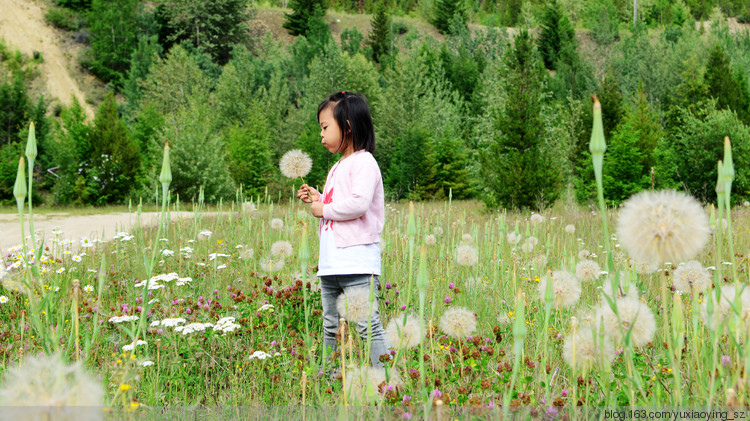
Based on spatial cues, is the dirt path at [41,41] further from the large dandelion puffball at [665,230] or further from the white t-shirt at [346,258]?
the large dandelion puffball at [665,230]

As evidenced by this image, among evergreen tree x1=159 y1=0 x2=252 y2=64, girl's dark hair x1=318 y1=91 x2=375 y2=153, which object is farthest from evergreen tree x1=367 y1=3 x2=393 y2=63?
girl's dark hair x1=318 y1=91 x2=375 y2=153

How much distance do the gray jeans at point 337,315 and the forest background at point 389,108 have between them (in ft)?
4.69

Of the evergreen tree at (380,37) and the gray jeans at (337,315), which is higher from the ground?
the evergreen tree at (380,37)

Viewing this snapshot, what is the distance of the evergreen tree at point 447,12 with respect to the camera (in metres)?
50.2

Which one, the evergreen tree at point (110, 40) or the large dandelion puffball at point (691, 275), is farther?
the evergreen tree at point (110, 40)

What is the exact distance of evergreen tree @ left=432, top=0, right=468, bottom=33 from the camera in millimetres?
50188

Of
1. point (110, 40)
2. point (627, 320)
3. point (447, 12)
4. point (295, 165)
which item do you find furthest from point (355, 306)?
point (447, 12)

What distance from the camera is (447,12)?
51.0 metres

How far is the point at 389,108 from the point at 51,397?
2472 centimetres

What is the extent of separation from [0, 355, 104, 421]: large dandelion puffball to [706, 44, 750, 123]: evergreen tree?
1995cm

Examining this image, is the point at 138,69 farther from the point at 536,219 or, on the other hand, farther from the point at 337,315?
the point at 337,315

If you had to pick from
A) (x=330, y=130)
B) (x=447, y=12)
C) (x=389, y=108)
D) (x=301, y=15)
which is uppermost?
(x=447, y=12)

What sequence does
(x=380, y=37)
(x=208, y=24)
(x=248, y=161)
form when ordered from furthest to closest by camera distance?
(x=380, y=37) < (x=208, y=24) < (x=248, y=161)

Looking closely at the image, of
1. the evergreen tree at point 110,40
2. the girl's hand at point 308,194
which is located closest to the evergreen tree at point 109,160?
the girl's hand at point 308,194
